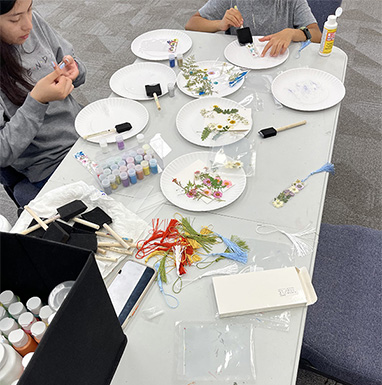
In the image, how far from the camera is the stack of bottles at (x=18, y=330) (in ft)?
2.15

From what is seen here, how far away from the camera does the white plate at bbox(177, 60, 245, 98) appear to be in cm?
146

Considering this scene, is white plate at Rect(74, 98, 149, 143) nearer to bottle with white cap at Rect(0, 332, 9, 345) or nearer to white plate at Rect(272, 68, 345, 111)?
white plate at Rect(272, 68, 345, 111)

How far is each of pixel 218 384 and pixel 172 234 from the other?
0.41 m

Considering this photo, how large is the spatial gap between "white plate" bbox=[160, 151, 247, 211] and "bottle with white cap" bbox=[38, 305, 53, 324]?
1.58 feet

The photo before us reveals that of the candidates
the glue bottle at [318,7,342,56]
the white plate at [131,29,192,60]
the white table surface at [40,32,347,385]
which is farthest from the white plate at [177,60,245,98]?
the glue bottle at [318,7,342,56]

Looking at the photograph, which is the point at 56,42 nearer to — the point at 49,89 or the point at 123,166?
the point at 49,89

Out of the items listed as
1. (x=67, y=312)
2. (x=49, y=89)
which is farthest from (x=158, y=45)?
(x=67, y=312)

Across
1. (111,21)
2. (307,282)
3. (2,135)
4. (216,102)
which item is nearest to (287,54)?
(216,102)

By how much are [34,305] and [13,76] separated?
3.10 ft

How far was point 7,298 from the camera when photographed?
77 centimetres

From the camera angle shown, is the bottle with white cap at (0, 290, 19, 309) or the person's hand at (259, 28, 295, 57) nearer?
the bottle with white cap at (0, 290, 19, 309)

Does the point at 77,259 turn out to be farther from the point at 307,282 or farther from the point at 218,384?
the point at 307,282

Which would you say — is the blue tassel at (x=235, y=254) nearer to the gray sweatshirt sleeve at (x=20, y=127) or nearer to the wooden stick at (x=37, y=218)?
the wooden stick at (x=37, y=218)

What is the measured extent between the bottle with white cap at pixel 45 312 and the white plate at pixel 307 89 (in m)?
1.06
